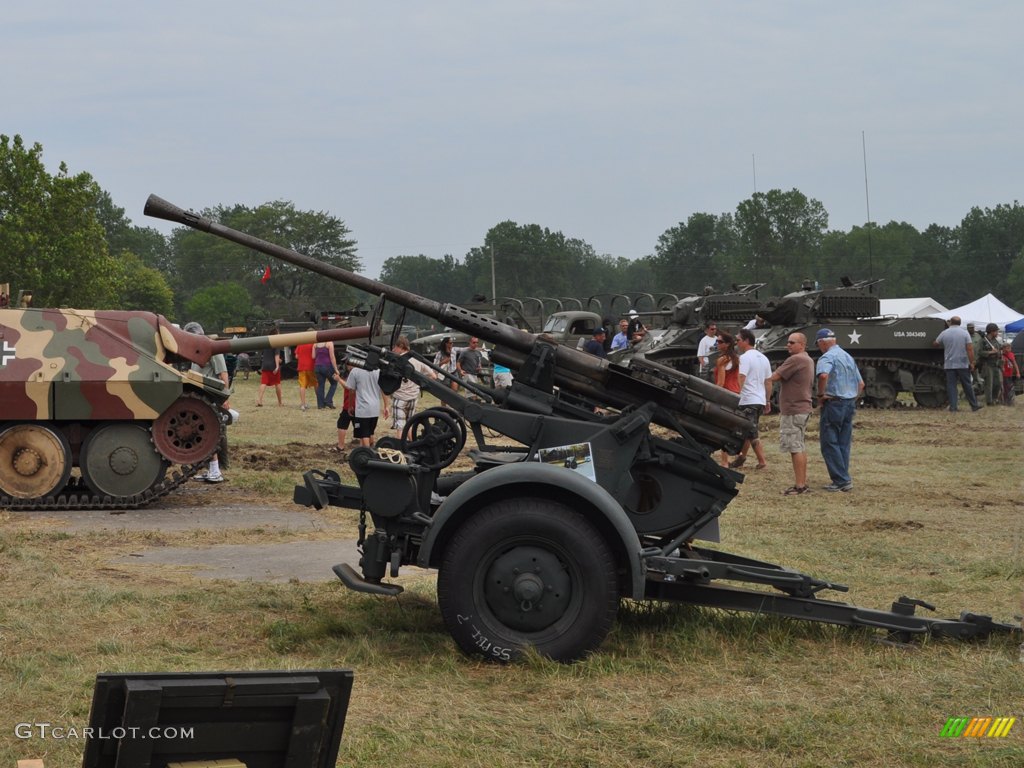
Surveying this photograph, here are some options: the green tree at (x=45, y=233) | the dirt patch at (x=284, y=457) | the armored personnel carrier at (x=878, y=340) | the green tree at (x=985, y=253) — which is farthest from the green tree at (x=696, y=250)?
the dirt patch at (x=284, y=457)

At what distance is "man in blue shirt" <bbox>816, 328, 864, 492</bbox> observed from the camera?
13.6 m

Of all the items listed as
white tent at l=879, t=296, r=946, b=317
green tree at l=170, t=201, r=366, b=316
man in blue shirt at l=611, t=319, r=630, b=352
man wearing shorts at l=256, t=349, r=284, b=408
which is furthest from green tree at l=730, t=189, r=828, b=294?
man wearing shorts at l=256, t=349, r=284, b=408

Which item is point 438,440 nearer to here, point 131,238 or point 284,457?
point 284,457

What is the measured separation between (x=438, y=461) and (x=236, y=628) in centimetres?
151

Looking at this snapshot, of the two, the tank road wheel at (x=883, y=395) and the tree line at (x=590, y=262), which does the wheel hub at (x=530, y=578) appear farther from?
the tree line at (x=590, y=262)

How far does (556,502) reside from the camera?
22.1 ft

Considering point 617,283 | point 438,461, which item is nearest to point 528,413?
point 438,461

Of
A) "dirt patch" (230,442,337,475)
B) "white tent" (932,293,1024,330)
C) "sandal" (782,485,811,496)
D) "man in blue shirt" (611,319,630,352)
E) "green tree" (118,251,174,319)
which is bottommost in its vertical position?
"sandal" (782,485,811,496)

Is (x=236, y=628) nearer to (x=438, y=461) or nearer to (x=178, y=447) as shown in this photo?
(x=438, y=461)

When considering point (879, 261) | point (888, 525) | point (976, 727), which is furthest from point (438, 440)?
point (879, 261)

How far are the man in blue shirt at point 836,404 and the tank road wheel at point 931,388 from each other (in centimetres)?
1303

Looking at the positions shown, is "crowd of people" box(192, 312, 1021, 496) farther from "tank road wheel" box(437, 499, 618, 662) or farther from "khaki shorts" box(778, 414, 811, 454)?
"tank road wheel" box(437, 499, 618, 662)

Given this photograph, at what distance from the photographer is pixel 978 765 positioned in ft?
17.0

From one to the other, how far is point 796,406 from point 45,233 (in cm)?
3079
